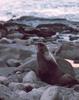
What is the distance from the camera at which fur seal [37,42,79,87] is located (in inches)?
248

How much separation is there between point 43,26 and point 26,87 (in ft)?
36.6

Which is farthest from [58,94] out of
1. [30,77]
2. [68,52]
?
[68,52]

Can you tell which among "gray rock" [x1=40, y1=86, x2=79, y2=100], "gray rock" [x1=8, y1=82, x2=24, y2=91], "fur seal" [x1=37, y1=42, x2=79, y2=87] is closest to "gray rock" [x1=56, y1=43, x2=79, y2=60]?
A: "fur seal" [x1=37, y1=42, x2=79, y2=87]

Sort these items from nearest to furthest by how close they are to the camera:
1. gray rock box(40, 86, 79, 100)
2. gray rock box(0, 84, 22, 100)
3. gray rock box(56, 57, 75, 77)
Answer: gray rock box(40, 86, 79, 100) < gray rock box(0, 84, 22, 100) < gray rock box(56, 57, 75, 77)

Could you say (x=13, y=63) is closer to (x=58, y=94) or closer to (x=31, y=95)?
(x=31, y=95)

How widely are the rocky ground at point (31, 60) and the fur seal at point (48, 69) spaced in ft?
0.38


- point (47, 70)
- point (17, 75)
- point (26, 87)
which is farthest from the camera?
point (17, 75)

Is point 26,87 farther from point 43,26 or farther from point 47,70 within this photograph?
point 43,26

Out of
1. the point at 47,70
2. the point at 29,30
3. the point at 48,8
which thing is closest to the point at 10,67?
the point at 47,70

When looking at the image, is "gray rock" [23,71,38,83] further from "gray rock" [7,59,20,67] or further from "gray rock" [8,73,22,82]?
"gray rock" [7,59,20,67]

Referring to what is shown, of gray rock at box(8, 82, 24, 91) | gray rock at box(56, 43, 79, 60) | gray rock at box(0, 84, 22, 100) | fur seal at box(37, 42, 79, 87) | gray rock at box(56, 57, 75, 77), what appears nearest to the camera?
gray rock at box(0, 84, 22, 100)

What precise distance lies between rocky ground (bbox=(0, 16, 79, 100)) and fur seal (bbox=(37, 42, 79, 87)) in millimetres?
115

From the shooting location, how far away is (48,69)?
250 inches

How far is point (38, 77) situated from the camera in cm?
645
